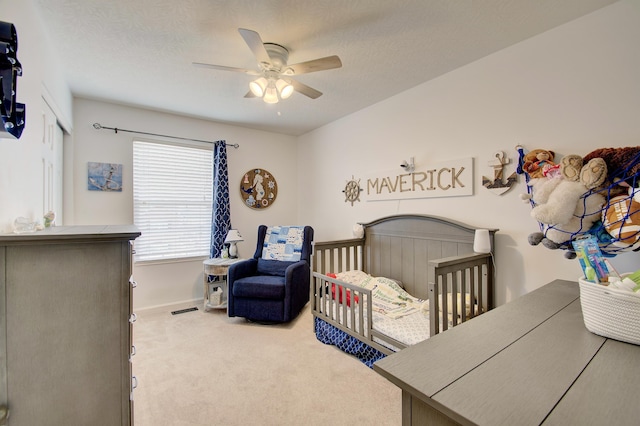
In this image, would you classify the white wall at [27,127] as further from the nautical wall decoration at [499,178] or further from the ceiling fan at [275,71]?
the nautical wall decoration at [499,178]

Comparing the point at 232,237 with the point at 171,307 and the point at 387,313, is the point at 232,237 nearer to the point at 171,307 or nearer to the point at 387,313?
the point at 171,307

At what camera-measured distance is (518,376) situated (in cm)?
67

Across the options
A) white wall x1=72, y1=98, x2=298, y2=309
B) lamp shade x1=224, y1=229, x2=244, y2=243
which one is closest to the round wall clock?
white wall x1=72, y1=98, x2=298, y2=309

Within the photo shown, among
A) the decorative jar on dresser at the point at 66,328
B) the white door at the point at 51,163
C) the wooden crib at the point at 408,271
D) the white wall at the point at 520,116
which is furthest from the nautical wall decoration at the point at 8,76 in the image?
the white wall at the point at 520,116

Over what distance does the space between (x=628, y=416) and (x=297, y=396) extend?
175 cm

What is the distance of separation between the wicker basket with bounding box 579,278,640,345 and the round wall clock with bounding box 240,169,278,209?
381cm

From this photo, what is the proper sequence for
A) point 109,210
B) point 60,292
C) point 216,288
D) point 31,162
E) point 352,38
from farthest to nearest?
point 216,288
point 109,210
point 352,38
point 31,162
point 60,292

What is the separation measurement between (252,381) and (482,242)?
2.00 meters

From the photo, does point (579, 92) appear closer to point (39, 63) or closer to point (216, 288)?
point (39, 63)

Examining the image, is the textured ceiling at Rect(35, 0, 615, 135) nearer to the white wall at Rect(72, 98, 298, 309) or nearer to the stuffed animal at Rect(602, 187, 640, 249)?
the white wall at Rect(72, 98, 298, 309)

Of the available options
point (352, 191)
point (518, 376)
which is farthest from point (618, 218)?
point (352, 191)

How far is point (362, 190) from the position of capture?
3.41 meters

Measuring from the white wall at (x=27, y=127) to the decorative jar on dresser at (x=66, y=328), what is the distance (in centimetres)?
37

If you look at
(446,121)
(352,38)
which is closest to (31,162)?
(352,38)
